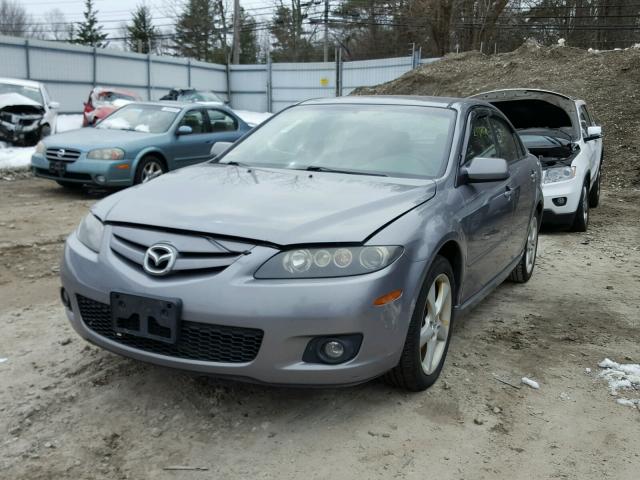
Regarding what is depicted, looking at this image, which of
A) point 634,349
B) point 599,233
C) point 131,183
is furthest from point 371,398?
point 131,183

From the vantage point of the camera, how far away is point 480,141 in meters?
4.28

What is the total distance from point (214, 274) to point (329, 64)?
95.6ft

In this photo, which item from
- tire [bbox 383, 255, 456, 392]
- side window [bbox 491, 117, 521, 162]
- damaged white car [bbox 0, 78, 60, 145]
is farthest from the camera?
damaged white car [bbox 0, 78, 60, 145]

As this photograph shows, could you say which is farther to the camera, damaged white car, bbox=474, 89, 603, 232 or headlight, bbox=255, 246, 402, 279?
damaged white car, bbox=474, 89, 603, 232

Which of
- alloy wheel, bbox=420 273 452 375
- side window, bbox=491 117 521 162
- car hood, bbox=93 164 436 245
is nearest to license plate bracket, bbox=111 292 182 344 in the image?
car hood, bbox=93 164 436 245

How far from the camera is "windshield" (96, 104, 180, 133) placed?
9859mm

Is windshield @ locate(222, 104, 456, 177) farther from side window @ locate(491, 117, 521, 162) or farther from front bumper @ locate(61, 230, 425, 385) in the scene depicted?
front bumper @ locate(61, 230, 425, 385)

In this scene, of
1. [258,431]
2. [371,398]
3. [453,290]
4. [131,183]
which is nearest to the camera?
[258,431]

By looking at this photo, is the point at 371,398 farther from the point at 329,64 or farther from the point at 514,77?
the point at 329,64

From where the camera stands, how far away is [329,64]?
30438 mm

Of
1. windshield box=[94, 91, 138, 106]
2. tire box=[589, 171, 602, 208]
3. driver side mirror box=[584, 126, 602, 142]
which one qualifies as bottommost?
tire box=[589, 171, 602, 208]

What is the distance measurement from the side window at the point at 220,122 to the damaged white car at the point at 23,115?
15.9ft

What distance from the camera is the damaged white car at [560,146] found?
779cm

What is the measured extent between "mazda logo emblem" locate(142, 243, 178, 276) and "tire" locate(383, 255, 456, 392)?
1.13 metres
